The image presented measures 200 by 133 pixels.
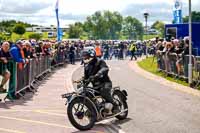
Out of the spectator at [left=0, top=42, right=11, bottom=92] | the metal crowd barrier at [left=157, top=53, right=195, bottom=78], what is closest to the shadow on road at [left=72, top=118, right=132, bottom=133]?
the spectator at [left=0, top=42, right=11, bottom=92]

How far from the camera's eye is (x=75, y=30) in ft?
368

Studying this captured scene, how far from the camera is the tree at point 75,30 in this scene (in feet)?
363

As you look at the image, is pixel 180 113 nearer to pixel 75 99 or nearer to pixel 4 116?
pixel 75 99

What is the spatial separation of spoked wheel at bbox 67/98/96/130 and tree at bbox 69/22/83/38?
9964cm

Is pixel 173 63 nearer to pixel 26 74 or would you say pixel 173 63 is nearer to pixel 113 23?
pixel 26 74

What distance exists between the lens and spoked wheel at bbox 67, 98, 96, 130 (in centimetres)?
1071

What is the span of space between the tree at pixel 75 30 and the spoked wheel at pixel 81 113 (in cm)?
9964

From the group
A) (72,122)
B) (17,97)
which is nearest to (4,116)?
(72,122)

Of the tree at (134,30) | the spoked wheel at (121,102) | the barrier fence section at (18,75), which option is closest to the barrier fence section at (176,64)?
the barrier fence section at (18,75)

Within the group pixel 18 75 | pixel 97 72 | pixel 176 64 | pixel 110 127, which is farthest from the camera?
pixel 176 64

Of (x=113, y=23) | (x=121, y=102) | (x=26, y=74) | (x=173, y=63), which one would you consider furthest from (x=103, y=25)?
(x=121, y=102)

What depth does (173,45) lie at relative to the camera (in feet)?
79.7

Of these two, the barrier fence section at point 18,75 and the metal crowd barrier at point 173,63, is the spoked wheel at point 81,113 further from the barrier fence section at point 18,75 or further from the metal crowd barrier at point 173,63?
the metal crowd barrier at point 173,63

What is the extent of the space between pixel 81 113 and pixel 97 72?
1.05 m
